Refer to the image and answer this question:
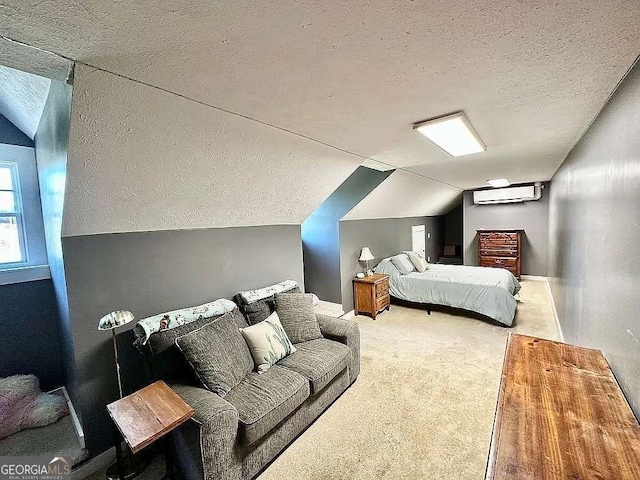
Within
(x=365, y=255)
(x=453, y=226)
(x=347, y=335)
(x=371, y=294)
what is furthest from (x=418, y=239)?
(x=347, y=335)

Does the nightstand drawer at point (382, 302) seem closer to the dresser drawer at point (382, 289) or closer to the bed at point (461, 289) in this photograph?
the dresser drawer at point (382, 289)

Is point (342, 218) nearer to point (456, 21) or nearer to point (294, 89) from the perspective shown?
point (294, 89)

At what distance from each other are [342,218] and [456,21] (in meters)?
3.22

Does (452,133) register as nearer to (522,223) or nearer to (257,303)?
(257,303)

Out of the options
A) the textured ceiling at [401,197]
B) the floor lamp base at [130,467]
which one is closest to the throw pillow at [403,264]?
the textured ceiling at [401,197]

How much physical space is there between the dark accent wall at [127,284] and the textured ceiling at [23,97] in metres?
0.89

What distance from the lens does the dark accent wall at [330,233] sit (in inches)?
154

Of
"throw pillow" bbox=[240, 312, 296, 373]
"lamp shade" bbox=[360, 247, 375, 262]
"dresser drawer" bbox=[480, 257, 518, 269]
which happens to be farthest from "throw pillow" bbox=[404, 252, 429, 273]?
"throw pillow" bbox=[240, 312, 296, 373]

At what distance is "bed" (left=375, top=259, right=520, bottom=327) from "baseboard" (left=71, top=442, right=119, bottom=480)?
156 inches

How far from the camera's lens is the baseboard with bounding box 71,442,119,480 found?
1.75m

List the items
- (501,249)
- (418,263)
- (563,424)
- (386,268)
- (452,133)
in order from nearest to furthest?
1. (563,424)
2. (452,133)
3. (386,268)
4. (418,263)
5. (501,249)

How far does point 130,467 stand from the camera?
1.77 m

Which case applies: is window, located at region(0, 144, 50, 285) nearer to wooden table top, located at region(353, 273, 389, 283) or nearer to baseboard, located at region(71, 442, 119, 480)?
baseboard, located at region(71, 442, 119, 480)

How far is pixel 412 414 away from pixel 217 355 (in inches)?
61.7
